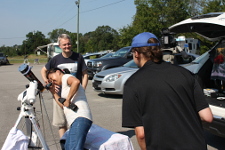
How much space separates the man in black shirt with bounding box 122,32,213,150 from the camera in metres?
1.70

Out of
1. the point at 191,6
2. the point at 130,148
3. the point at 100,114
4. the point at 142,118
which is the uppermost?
the point at 191,6

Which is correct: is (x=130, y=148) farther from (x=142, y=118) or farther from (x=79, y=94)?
(x=142, y=118)

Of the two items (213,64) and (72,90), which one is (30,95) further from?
(213,64)

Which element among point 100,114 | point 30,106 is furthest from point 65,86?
point 100,114

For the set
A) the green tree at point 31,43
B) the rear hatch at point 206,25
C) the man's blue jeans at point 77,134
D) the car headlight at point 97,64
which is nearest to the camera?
the man's blue jeans at point 77,134

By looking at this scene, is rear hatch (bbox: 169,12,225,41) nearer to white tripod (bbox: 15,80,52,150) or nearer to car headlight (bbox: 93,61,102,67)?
white tripod (bbox: 15,80,52,150)

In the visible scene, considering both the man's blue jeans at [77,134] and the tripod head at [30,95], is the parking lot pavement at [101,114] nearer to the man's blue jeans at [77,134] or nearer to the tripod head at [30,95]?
the man's blue jeans at [77,134]

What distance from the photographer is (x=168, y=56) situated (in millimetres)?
8734

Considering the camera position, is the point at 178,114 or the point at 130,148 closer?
the point at 178,114

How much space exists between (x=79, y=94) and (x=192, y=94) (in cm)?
144

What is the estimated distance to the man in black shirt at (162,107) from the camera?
5.57 ft

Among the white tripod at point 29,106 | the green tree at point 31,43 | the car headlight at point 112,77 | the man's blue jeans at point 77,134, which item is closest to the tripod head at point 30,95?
the white tripod at point 29,106

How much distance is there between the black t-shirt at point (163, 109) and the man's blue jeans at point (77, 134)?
0.96m

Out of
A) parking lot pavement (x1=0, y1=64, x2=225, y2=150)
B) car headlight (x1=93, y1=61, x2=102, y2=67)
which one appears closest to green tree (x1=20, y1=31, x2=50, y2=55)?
car headlight (x1=93, y1=61, x2=102, y2=67)
